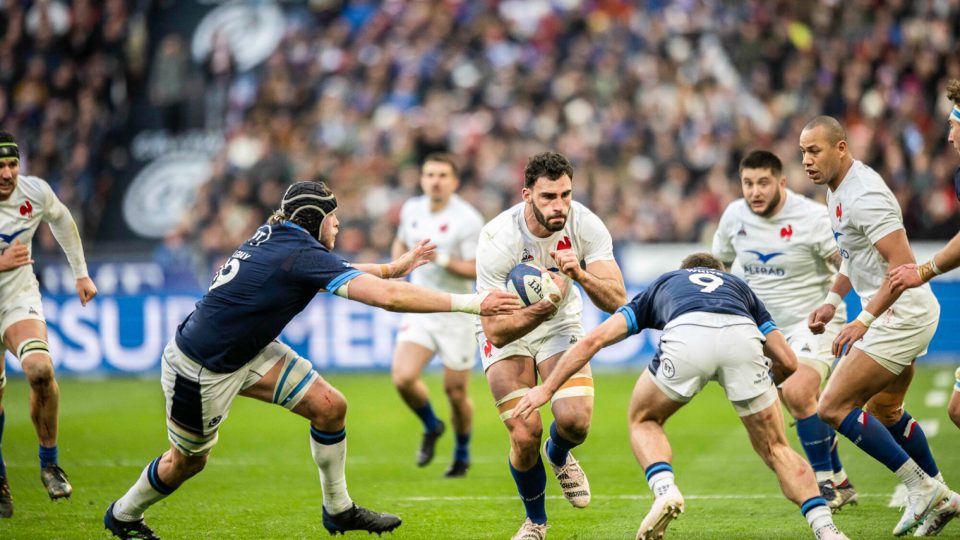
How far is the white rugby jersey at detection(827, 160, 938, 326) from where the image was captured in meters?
8.00

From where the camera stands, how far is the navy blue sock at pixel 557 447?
8219 millimetres

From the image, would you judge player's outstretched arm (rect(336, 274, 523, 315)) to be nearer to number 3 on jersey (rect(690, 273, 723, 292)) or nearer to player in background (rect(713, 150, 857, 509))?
number 3 on jersey (rect(690, 273, 723, 292))

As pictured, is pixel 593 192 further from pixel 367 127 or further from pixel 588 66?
pixel 367 127

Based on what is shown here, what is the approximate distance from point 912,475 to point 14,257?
701cm

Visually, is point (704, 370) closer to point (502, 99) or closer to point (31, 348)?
point (31, 348)

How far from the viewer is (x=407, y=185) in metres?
21.5

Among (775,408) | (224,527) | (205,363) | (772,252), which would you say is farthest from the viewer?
(772,252)

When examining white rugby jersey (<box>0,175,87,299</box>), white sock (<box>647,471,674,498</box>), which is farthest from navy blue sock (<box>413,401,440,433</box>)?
white sock (<box>647,471,674,498</box>)

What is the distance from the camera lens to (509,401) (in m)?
8.09

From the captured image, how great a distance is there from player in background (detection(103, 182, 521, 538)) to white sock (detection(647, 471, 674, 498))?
4.34ft

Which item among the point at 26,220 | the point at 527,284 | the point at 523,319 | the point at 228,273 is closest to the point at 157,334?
the point at 26,220

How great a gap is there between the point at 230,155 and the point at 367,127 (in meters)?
2.78

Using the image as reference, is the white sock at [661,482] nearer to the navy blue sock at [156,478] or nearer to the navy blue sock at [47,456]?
the navy blue sock at [156,478]

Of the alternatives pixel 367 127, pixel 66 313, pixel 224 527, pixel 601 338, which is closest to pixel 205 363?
pixel 224 527
